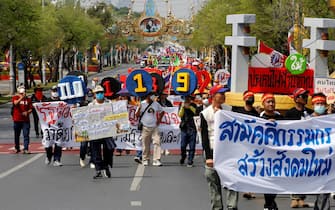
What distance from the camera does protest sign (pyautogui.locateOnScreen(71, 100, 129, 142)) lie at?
1556 centimetres

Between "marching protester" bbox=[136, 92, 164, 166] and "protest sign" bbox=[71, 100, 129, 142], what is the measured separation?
145cm

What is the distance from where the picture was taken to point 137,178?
15438 mm

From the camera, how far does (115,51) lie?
179250 mm

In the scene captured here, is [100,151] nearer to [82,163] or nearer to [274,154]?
[82,163]

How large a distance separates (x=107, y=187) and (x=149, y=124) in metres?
3.74

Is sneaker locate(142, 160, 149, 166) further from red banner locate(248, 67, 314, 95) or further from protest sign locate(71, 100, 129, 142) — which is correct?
red banner locate(248, 67, 314, 95)

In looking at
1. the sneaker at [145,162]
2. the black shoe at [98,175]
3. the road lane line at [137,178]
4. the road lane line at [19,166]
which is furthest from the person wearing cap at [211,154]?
the sneaker at [145,162]

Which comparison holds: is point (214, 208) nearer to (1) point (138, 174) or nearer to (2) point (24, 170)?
(1) point (138, 174)

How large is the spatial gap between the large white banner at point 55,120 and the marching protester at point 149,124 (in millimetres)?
1793

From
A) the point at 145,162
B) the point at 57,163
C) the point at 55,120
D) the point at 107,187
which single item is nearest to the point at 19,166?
the point at 57,163

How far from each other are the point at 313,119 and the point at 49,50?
64.0 meters

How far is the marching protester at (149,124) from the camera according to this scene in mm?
17562

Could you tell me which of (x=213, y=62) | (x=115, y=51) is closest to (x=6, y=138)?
(x=213, y=62)

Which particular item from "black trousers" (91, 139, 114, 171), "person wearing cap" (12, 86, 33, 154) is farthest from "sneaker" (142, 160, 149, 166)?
"person wearing cap" (12, 86, 33, 154)
